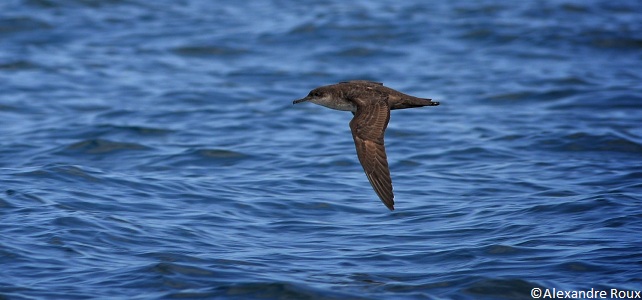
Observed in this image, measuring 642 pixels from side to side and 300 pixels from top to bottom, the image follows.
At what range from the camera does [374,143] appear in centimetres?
789

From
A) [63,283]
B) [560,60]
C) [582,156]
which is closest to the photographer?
[63,283]

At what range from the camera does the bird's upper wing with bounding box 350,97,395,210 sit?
7.58m

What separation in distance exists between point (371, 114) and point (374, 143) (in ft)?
1.56

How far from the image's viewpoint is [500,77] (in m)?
15.2

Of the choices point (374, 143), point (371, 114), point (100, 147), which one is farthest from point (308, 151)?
point (374, 143)

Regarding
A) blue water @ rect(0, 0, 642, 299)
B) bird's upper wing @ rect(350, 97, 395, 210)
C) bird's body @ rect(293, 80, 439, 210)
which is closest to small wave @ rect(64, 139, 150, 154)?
blue water @ rect(0, 0, 642, 299)

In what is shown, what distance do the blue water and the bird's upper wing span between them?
1.92 ft

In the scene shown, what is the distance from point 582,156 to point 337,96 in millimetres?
3829

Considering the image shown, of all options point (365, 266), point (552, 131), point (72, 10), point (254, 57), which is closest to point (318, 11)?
point (254, 57)

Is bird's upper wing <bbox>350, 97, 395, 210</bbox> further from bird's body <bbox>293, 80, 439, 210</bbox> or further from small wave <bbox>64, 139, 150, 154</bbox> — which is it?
small wave <bbox>64, 139, 150, 154</bbox>

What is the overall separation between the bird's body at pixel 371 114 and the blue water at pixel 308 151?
25.5 inches

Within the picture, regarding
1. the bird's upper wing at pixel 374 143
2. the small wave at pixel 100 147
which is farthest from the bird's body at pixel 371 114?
the small wave at pixel 100 147

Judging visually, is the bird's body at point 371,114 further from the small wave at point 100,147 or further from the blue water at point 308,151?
the small wave at point 100,147

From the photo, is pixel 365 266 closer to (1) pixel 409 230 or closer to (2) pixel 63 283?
(1) pixel 409 230
